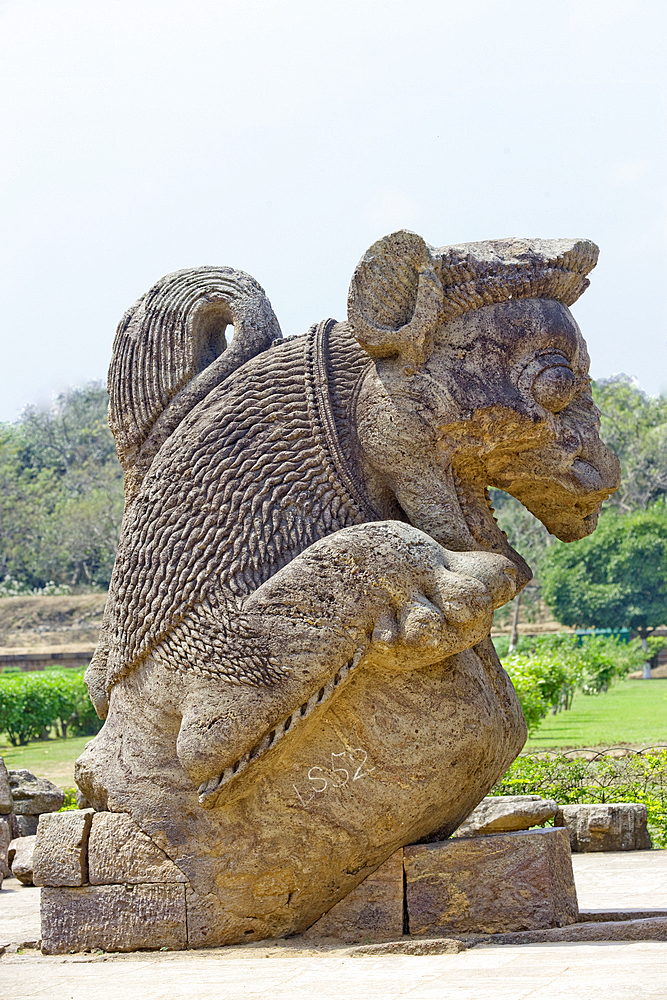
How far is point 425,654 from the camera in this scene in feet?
11.8

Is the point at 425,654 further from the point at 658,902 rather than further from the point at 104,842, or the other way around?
the point at 658,902

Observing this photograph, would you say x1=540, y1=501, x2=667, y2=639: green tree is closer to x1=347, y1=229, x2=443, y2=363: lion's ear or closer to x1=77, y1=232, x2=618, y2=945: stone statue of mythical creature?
x1=77, y1=232, x2=618, y2=945: stone statue of mythical creature

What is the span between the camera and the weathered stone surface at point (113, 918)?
380 centimetres

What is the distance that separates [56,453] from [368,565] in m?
57.2

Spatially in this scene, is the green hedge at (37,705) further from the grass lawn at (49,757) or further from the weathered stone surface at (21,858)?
the weathered stone surface at (21,858)

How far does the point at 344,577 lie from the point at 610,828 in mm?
4008

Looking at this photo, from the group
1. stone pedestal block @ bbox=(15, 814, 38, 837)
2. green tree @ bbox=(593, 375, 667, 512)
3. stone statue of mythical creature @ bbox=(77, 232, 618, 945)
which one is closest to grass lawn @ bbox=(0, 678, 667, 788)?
stone pedestal block @ bbox=(15, 814, 38, 837)

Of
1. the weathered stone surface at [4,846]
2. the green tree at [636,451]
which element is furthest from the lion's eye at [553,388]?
the green tree at [636,451]

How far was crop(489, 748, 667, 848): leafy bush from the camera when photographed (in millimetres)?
7657

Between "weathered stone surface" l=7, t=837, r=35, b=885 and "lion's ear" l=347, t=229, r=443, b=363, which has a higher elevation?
"lion's ear" l=347, t=229, r=443, b=363

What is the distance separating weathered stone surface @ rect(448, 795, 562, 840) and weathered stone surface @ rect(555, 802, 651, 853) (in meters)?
1.54

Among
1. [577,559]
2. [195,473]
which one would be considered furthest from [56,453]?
[195,473]

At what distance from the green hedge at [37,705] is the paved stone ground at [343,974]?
1570cm

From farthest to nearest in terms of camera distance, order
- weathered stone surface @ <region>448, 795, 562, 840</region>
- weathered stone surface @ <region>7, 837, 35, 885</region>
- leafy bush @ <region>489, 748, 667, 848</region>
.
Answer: leafy bush @ <region>489, 748, 667, 848</region> < weathered stone surface @ <region>7, 837, 35, 885</region> < weathered stone surface @ <region>448, 795, 562, 840</region>
